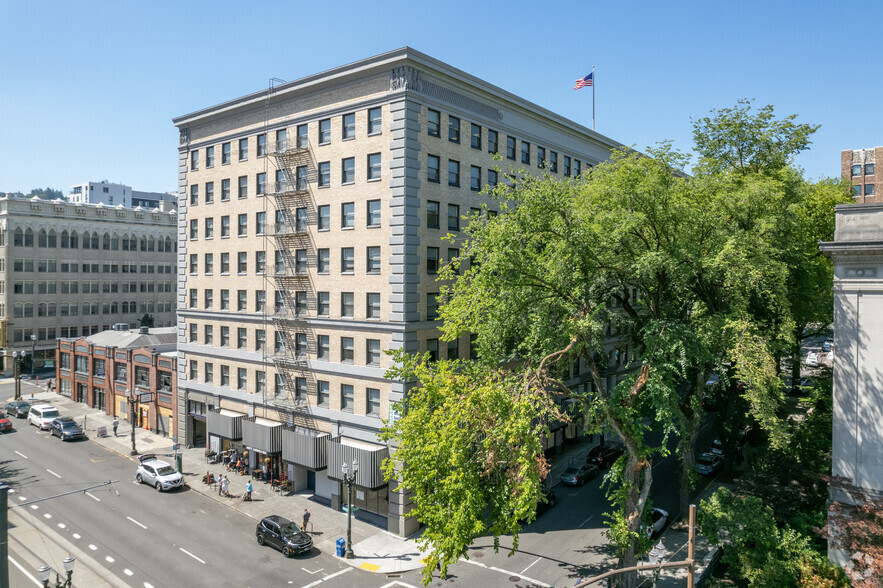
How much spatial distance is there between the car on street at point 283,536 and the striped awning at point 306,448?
15.6ft

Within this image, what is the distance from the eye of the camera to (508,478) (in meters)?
20.5

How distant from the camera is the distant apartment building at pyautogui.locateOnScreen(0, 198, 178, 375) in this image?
75.2 meters

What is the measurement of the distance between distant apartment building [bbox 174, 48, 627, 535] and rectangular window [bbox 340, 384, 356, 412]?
0.12m

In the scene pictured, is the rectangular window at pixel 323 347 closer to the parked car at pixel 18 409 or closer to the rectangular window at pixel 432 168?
the rectangular window at pixel 432 168

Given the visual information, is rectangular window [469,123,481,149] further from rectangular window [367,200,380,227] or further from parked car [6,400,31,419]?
parked car [6,400,31,419]

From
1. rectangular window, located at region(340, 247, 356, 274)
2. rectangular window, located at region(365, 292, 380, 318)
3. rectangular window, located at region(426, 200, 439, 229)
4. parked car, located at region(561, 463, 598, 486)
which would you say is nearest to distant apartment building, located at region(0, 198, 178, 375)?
rectangular window, located at region(340, 247, 356, 274)

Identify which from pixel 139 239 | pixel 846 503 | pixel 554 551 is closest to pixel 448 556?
pixel 554 551

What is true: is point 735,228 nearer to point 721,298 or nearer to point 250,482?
point 721,298

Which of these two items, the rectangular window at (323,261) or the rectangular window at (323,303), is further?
the rectangular window at (323,303)

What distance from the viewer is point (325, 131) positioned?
35531mm

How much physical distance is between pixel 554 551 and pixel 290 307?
71.4ft

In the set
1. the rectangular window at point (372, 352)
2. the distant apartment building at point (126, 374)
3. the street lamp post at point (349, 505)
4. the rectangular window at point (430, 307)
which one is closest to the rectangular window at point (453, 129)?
the rectangular window at point (430, 307)

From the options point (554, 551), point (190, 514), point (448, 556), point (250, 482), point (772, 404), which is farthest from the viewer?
point (250, 482)

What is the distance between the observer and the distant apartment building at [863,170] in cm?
8062
